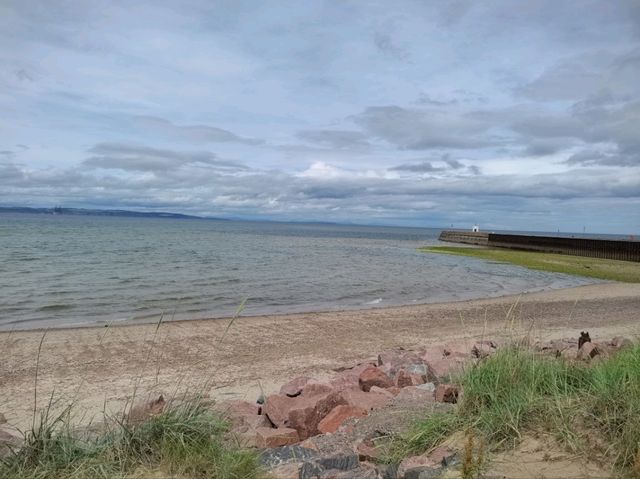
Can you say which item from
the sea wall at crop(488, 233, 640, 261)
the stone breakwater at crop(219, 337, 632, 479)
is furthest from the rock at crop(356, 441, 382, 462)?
the sea wall at crop(488, 233, 640, 261)

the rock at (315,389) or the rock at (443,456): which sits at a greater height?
the rock at (443,456)

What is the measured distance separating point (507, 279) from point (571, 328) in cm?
1560

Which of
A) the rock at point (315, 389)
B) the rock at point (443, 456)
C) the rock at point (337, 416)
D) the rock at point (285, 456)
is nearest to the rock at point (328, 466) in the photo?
the rock at point (285, 456)

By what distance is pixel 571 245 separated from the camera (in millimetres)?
56250

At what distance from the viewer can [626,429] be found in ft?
12.4

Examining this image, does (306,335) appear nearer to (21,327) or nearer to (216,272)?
(21,327)

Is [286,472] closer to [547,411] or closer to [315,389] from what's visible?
[547,411]

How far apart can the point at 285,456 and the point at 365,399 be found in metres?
1.92

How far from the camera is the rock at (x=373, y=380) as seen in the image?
7.11m

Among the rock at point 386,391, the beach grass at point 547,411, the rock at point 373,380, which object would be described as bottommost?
the rock at point 373,380

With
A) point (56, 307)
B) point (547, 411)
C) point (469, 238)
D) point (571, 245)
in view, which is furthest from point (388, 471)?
point (469, 238)

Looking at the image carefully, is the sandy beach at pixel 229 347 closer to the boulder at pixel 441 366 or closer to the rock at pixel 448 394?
the boulder at pixel 441 366

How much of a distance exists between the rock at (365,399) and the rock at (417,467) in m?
1.82

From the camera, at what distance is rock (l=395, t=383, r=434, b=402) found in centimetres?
566
